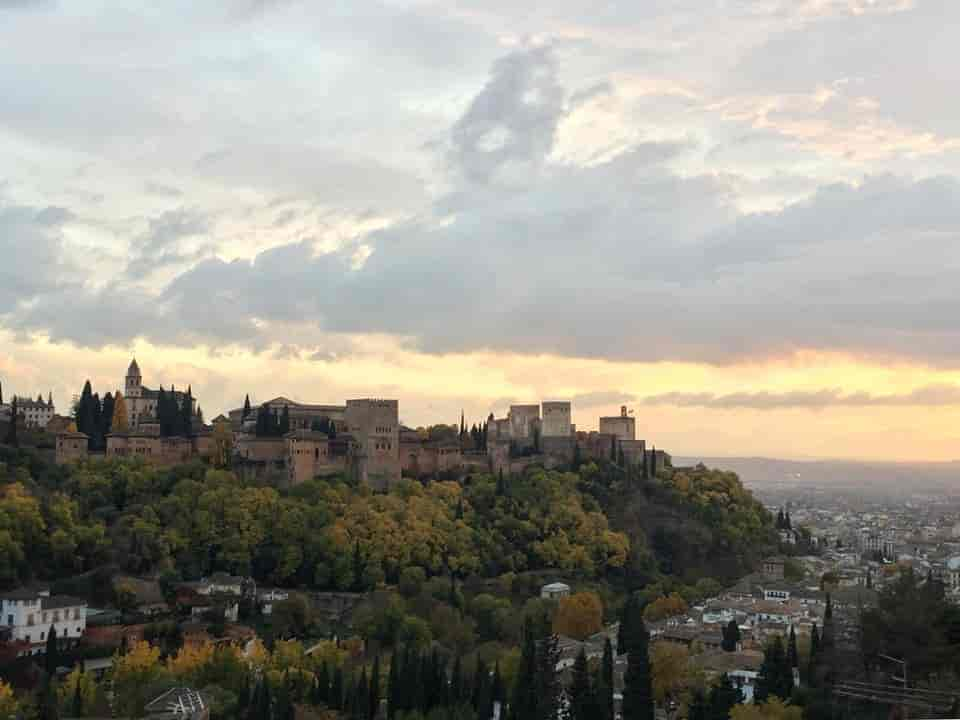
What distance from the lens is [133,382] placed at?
4769 cm

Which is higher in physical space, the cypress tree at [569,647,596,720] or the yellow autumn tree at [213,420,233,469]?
the yellow autumn tree at [213,420,233,469]

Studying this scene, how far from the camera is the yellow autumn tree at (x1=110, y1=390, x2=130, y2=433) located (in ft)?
136

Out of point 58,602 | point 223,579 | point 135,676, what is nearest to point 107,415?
point 223,579

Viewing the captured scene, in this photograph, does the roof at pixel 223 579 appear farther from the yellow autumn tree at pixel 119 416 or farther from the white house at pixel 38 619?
the yellow autumn tree at pixel 119 416

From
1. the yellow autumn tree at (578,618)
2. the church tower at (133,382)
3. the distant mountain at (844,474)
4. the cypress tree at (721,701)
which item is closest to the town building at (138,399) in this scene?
the church tower at (133,382)

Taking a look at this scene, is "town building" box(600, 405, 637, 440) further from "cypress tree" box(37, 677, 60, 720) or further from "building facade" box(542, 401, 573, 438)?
"cypress tree" box(37, 677, 60, 720)

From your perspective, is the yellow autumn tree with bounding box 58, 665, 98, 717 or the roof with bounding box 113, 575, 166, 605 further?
the roof with bounding box 113, 575, 166, 605

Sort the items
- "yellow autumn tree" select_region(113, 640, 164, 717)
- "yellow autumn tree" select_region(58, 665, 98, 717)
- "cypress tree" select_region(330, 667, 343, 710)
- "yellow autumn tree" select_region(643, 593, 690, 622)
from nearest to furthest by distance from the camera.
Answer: "yellow autumn tree" select_region(58, 665, 98, 717) → "yellow autumn tree" select_region(113, 640, 164, 717) → "cypress tree" select_region(330, 667, 343, 710) → "yellow autumn tree" select_region(643, 593, 690, 622)

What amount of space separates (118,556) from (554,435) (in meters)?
22.5

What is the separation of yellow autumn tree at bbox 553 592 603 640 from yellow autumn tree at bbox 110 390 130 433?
1596cm

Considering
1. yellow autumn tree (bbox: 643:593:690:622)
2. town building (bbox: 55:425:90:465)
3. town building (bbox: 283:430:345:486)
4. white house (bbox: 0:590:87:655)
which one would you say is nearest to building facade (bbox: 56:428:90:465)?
town building (bbox: 55:425:90:465)

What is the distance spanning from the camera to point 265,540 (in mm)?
35438

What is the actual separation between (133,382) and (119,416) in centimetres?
458

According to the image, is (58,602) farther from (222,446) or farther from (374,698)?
(222,446)
